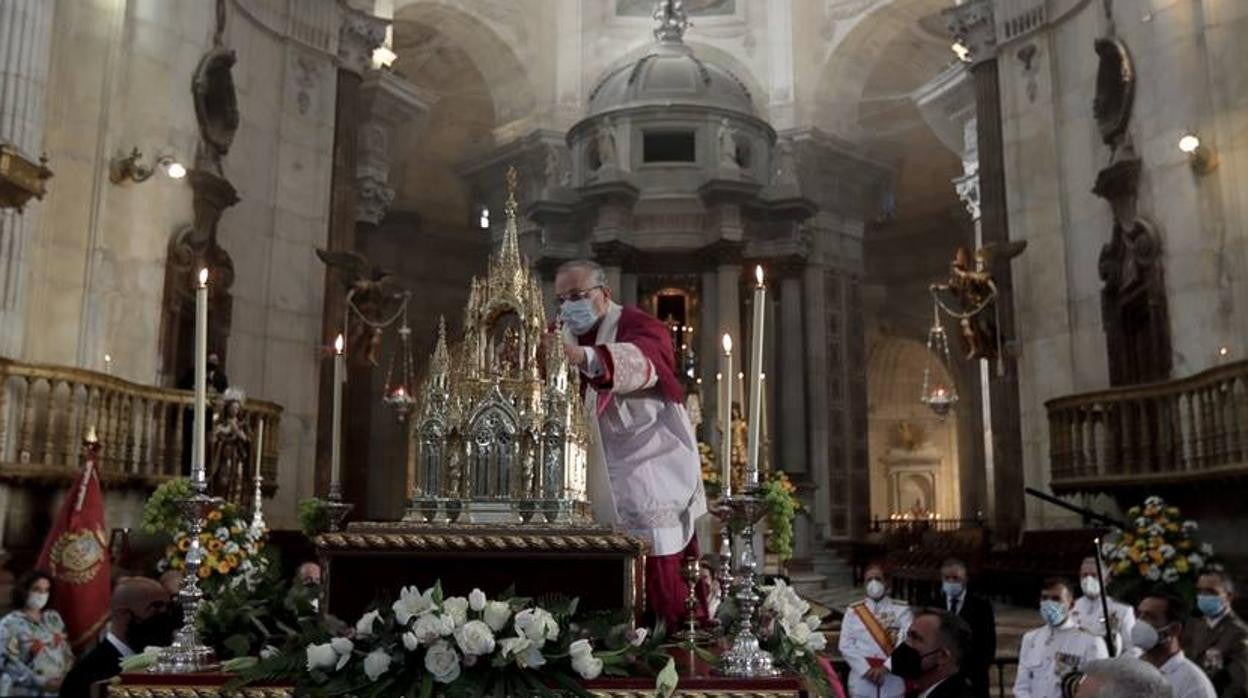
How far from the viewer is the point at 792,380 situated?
23922mm

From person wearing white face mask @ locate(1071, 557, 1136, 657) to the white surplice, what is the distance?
169 inches

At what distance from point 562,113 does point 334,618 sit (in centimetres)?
2359

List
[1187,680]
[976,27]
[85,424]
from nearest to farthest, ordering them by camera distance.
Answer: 1. [1187,680]
2. [85,424]
3. [976,27]

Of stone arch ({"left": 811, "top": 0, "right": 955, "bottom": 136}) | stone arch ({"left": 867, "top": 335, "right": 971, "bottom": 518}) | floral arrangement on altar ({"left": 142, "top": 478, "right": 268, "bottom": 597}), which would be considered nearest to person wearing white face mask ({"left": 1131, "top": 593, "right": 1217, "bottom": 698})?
floral arrangement on altar ({"left": 142, "top": 478, "right": 268, "bottom": 597})

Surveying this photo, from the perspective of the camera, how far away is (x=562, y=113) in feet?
86.4

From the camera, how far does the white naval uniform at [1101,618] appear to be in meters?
7.93

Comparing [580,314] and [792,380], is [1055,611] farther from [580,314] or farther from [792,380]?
[792,380]

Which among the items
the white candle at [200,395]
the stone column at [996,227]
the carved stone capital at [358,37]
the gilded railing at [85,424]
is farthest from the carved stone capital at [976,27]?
the white candle at [200,395]

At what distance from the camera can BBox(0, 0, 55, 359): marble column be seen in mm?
10328

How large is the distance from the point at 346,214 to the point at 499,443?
14.9 m

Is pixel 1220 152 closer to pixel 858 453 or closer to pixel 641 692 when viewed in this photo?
pixel 641 692

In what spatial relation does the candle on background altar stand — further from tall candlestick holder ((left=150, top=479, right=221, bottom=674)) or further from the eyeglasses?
tall candlestick holder ((left=150, top=479, right=221, bottom=674))

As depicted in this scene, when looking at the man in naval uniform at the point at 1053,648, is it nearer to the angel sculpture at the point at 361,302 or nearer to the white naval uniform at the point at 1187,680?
the white naval uniform at the point at 1187,680

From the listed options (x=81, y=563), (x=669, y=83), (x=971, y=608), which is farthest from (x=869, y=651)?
(x=669, y=83)
